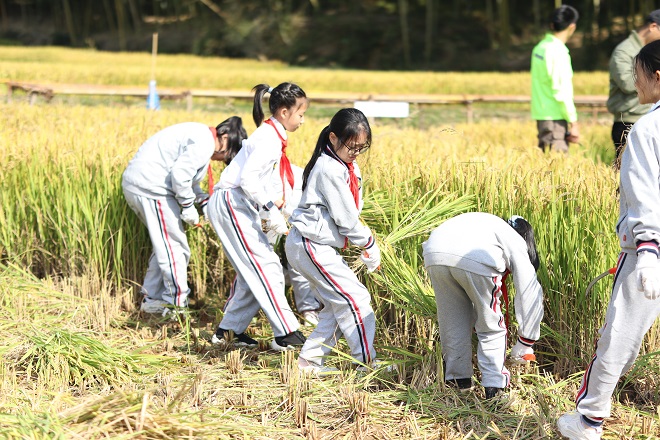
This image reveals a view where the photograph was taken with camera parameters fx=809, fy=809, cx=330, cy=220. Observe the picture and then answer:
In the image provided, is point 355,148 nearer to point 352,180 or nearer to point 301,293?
point 352,180

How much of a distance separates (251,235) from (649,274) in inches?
78.1

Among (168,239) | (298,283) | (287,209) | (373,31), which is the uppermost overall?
(373,31)

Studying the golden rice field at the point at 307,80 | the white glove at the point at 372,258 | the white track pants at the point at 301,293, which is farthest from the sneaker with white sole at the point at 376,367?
the golden rice field at the point at 307,80

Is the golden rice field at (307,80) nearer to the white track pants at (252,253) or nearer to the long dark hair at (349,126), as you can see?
the white track pants at (252,253)

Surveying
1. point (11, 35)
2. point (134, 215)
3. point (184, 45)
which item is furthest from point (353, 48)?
point (134, 215)

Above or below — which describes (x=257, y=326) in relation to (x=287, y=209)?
below

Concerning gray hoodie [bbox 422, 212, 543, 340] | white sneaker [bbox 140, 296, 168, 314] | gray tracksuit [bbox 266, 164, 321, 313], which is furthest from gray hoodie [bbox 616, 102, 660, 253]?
white sneaker [bbox 140, 296, 168, 314]

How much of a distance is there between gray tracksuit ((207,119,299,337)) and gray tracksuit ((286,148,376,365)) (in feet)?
1.39

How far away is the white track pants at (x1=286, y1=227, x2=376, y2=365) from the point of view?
3307 mm

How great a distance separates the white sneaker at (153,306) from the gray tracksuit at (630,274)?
2472 millimetres

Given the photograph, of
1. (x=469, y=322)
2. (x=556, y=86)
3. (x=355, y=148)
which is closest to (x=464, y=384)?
(x=469, y=322)

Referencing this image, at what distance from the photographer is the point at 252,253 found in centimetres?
382

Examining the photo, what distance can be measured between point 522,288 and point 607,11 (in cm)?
2725

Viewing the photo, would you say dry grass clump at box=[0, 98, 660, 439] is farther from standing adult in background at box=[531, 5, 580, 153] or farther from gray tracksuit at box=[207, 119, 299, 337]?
standing adult in background at box=[531, 5, 580, 153]
